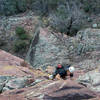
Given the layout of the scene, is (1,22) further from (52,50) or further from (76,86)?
(76,86)

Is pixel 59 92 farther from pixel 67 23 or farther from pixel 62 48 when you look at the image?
pixel 67 23

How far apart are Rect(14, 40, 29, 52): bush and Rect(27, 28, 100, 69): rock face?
3602 mm

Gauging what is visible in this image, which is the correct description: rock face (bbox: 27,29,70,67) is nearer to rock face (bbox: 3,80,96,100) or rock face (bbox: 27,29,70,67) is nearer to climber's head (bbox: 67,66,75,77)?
climber's head (bbox: 67,66,75,77)

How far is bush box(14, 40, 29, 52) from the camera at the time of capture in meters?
20.2

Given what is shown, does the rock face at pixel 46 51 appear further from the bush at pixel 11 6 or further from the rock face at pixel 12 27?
the bush at pixel 11 6

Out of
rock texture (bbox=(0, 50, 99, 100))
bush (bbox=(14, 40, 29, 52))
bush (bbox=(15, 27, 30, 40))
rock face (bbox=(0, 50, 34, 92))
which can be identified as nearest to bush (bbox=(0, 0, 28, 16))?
bush (bbox=(15, 27, 30, 40))

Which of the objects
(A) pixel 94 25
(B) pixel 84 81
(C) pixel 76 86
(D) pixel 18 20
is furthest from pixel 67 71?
(D) pixel 18 20

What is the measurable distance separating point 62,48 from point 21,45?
5.41 meters

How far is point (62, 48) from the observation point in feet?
51.5

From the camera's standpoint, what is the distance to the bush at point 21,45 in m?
20.2

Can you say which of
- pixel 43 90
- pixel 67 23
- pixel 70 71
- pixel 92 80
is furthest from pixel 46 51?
pixel 43 90

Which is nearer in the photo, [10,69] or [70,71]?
[70,71]

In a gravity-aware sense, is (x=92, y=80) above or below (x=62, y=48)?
below

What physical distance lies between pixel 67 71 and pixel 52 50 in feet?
28.8
